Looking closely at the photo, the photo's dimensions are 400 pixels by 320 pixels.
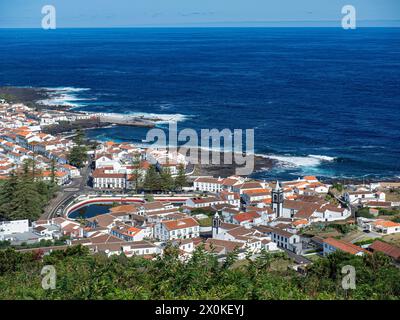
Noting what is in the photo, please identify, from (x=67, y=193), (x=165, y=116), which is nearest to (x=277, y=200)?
(x=67, y=193)

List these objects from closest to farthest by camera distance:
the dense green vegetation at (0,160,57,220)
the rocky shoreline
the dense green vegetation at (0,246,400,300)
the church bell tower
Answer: the dense green vegetation at (0,246,400,300) → the dense green vegetation at (0,160,57,220) → the church bell tower → the rocky shoreline

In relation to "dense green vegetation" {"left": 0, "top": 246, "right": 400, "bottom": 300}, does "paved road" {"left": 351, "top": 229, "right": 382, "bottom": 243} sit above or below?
below

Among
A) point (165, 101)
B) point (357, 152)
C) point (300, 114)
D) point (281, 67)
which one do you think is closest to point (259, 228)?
point (357, 152)

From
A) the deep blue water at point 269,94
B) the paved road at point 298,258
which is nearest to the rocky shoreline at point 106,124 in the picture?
the deep blue water at point 269,94

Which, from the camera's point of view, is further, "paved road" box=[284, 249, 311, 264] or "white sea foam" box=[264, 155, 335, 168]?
"white sea foam" box=[264, 155, 335, 168]

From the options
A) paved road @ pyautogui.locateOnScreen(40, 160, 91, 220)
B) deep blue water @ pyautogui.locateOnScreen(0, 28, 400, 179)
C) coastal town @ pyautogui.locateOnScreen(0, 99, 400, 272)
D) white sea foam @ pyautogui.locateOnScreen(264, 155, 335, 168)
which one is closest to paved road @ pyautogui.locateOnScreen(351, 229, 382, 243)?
coastal town @ pyautogui.locateOnScreen(0, 99, 400, 272)

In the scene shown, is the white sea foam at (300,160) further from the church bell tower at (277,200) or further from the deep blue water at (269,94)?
the church bell tower at (277,200)

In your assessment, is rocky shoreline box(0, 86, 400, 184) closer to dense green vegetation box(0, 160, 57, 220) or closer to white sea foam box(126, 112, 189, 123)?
white sea foam box(126, 112, 189, 123)

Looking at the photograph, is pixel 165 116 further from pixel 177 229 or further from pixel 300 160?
pixel 177 229
